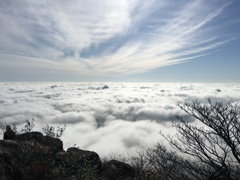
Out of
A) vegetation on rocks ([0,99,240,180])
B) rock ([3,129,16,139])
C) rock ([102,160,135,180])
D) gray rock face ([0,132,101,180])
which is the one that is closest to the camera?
vegetation on rocks ([0,99,240,180])

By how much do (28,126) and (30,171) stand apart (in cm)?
1286

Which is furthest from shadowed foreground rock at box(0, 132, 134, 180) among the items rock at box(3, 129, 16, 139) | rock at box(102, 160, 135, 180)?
rock at box(3, 129, 16, 139)

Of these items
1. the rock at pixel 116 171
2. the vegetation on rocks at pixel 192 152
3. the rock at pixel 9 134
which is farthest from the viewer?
the rock at pixel 9 134

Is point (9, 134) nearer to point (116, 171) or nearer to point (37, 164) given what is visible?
point (37, 164)

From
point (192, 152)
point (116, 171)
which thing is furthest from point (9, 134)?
point (192, 152)

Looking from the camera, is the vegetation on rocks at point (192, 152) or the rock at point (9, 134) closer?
the vegetation on rocks at point (192, 152)

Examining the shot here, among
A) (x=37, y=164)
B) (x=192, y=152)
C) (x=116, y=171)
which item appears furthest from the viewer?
(x=116, y=171)

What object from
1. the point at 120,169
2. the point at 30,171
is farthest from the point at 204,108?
the point at 120,169

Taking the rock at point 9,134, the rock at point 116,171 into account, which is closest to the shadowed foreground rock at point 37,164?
the rock at point 116,171

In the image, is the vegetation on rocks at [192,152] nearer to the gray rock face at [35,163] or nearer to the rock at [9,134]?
the gray rock face at [35,163]

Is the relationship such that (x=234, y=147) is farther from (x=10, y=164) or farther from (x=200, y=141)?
(x=10, y=164)

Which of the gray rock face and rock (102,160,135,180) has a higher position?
the gray rock face

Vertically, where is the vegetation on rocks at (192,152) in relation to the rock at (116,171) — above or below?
above

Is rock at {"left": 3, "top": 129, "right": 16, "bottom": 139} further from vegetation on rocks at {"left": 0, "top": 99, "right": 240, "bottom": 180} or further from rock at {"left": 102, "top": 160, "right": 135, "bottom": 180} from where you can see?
rock at {"left": 102, "top": 160, "right": 135, "bottom": 180}
